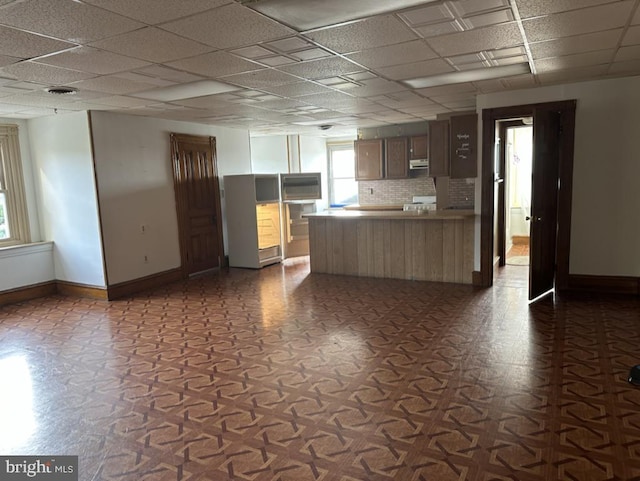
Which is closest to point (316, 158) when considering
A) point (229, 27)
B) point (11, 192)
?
point (11, 192)

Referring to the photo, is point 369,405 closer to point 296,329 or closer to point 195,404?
point 195,404

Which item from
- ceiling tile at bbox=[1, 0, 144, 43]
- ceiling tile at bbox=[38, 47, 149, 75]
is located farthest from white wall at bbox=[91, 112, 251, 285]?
ceiling tile at bbox=[1, 0, 144, 43]

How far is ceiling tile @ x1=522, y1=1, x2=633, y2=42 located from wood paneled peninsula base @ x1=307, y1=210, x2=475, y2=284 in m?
2.91

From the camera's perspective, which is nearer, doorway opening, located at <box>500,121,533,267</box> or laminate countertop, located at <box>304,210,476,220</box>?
laminate countertop, located at <box>304,210,476,220</box>

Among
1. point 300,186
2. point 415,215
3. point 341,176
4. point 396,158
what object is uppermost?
point 396,158

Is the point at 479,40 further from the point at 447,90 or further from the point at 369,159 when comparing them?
the point at 369,159

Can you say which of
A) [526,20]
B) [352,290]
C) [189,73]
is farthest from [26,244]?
[526,20]

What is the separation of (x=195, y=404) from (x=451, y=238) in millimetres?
4238

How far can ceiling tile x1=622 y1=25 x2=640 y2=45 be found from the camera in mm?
3385

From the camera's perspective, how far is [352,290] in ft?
20.1

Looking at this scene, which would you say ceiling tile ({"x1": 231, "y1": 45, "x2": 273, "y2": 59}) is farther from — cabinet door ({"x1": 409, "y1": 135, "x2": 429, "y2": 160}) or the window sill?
cabinet door ({"x1": 409, "y1": 135, "x2": 429, "y2": 160})

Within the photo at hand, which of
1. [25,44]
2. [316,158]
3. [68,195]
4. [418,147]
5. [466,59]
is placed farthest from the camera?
[316,158]

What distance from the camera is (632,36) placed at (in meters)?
3.56

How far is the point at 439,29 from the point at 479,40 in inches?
18.5
